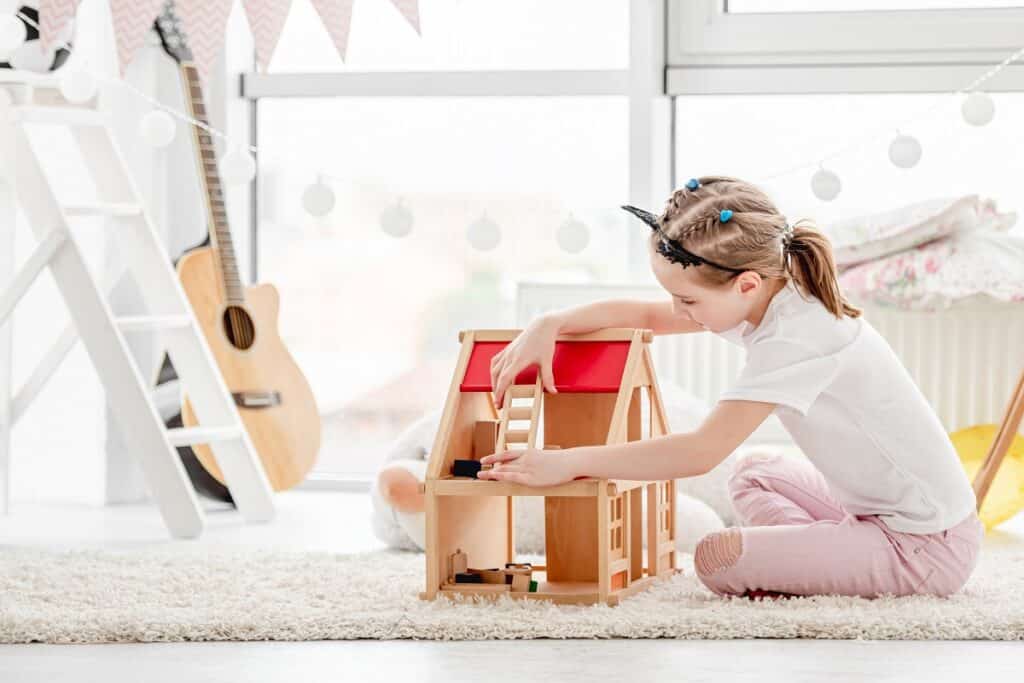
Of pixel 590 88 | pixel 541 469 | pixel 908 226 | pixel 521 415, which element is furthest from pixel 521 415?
pixel 590 88

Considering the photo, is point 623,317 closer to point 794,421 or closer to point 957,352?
point 794,421

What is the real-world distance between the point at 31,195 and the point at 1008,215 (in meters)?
1.76

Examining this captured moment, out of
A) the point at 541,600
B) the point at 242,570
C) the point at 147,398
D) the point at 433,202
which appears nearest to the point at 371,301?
the point at 433,202

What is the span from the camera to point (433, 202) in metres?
3.21

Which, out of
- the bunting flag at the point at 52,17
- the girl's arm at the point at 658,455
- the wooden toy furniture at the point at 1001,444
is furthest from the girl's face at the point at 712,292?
the bunting flag at the point at 52,17

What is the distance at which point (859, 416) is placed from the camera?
1762 mm

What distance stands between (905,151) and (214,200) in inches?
52.4

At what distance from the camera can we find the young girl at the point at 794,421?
1693mm

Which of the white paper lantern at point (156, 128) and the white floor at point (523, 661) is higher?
the white paper lantern at point (156, 128)

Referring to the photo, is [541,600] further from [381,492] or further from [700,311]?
[381,492]

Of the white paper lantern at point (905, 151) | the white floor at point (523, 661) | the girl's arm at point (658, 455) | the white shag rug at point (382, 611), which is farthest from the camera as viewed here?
the white paper lantern at point (905, 151)

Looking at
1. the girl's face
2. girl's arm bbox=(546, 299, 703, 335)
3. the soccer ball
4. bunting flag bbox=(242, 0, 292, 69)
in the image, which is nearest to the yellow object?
girl's arm bbox=(546, 299, 703, 335)

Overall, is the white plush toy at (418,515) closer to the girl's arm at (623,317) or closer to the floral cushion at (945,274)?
the girl's arm at (623,317)

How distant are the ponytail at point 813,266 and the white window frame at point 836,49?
131 cm
